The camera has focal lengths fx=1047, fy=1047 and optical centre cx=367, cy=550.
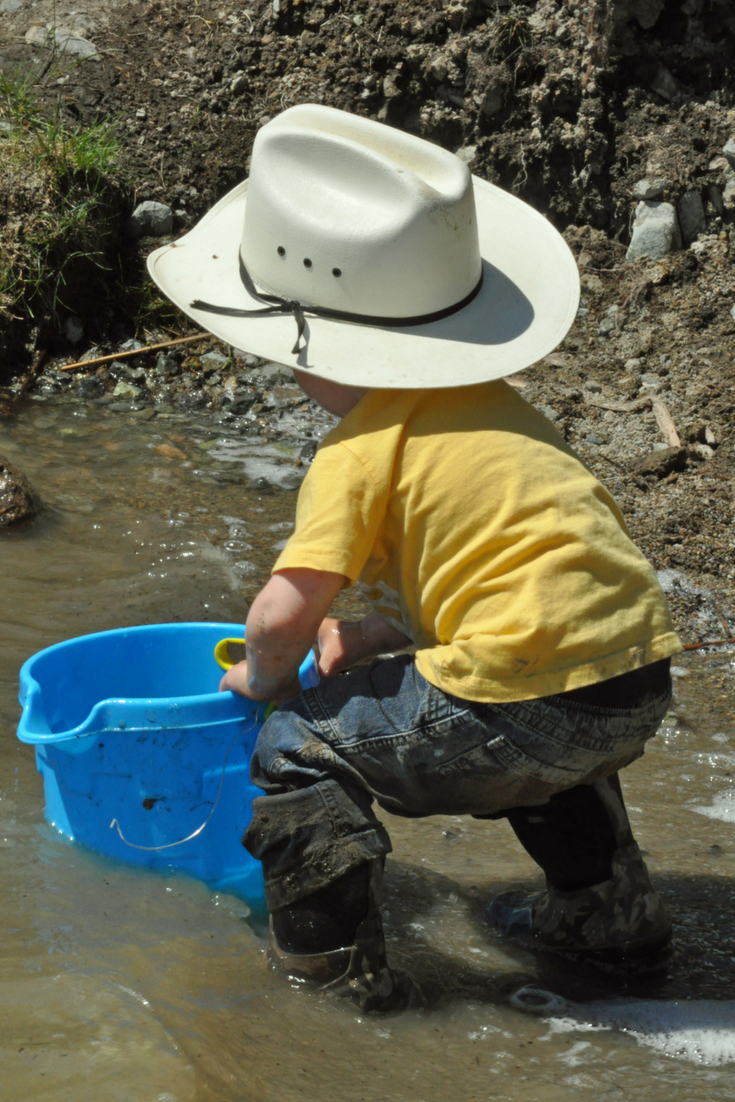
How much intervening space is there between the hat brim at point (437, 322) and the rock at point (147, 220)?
139 inches

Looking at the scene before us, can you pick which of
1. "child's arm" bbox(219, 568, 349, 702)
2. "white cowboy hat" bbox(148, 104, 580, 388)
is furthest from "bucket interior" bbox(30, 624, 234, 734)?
"white cowboy hat" bbox(148, 104, 580, 388)

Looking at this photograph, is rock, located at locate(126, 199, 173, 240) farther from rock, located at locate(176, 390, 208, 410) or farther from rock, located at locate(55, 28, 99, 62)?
rock, located at locate(55, 28, 99, 62)

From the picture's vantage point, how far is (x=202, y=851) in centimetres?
198

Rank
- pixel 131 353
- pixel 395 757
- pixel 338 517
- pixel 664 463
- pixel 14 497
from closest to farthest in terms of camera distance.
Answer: pixel 338 517 < pixel 395 757 < pixel 14 497 < pixel 664 463 < pixel 131 353

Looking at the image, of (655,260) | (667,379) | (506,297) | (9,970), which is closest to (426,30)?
(655,260)

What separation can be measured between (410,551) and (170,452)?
289cm

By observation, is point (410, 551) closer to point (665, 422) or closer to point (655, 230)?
point (665, 422)

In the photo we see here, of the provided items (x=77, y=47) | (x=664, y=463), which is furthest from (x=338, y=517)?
(x=77, y=47)

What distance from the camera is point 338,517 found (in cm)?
157

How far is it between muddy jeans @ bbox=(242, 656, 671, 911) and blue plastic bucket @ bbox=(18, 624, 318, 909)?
0.14 m

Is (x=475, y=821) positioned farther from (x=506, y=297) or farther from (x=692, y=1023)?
(x=506, y=297)

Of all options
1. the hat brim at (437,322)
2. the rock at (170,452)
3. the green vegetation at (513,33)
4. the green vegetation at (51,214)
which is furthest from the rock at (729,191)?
the hat brim at (437,322)

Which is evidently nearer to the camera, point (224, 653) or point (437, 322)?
point (437, 322)

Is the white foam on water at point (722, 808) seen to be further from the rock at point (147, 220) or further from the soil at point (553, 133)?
the rock at point (147, 220)
